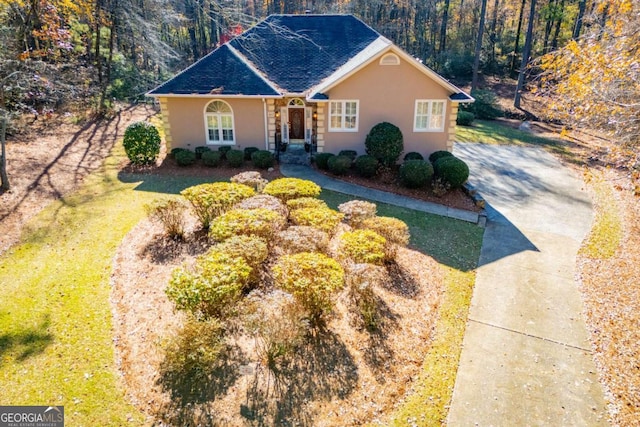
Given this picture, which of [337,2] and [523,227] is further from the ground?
[337,2]

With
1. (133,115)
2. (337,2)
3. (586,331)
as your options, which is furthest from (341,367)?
(337,2)

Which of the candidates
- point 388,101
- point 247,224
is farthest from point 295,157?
point 247,224

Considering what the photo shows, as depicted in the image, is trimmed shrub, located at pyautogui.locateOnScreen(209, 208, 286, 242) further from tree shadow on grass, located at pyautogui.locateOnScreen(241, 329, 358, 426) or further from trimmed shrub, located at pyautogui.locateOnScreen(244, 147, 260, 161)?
trimmed shrub, located at pyautogui.locateOnScreen(244, 147, 260, 161)

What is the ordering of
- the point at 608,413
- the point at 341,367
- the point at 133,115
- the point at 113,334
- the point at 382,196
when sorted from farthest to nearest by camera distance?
1. the point at 133,115
2. the point at 382,196
3. the point at 113,334
4. the point at 341,367
5. the point at 608,413

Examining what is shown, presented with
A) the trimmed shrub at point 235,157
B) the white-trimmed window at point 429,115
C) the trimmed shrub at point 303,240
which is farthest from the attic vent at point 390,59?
the trimmed shrub at point 303,240

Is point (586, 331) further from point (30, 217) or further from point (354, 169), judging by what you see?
point (30, 217)

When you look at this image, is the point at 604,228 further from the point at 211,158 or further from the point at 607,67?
the point at 211,158

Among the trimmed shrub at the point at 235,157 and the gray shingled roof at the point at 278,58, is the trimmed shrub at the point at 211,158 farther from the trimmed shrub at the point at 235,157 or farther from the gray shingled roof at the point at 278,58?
the gray shingled roof at the point at 278,58
